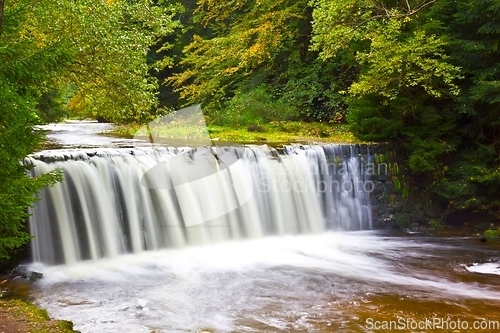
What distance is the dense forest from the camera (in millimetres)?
4715

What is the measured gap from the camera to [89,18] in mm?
8398

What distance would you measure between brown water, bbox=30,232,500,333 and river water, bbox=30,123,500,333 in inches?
0.6

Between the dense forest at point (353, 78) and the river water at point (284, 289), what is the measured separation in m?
1.37

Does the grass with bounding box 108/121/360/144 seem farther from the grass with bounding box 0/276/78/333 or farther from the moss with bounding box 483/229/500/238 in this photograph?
the grass with bounding box 0/276/78/333

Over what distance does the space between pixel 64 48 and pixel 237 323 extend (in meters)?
3.70

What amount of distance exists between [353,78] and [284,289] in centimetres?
1138

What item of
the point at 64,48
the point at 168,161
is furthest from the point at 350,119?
the point at 64,48

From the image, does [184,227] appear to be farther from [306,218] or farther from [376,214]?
[376,214]

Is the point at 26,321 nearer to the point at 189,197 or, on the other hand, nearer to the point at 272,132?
the point at 189,197

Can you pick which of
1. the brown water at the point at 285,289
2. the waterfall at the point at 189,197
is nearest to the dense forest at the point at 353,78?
the waterfall at the point at 189,197

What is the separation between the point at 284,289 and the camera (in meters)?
7.11

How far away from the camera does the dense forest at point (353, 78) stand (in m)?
4.71

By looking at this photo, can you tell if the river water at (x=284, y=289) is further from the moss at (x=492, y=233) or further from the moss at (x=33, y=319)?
the moss at (x=33, y=319)

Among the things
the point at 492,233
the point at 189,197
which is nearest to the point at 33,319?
the point at 189,197
